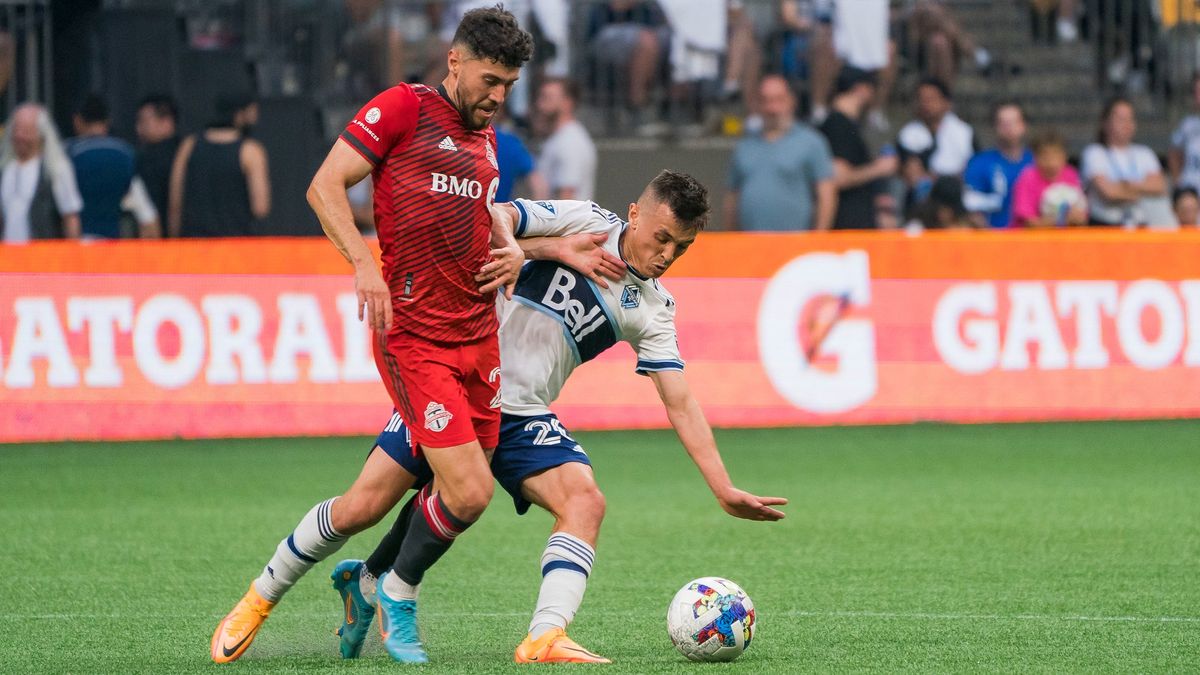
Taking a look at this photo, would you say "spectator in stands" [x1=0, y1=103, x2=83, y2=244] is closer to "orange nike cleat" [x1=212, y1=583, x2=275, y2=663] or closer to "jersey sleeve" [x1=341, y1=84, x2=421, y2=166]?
"orange nike cleat" [x1=212, y1=583, x2=275, y2=663]

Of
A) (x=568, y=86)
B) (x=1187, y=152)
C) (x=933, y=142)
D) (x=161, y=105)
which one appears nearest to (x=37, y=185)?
(x=161, y=105)

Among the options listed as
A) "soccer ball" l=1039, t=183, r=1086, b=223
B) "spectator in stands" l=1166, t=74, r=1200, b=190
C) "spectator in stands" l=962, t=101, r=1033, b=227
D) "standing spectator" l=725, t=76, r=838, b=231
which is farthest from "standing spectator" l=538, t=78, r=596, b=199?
"spectator in stands" l=1166, t=74, r=1200, b=190

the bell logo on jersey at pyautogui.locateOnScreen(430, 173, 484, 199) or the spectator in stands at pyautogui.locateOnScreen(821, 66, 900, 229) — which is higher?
the bell logo on jersey at pyautogui.locateOnScreen(430, 173, 484, 199)

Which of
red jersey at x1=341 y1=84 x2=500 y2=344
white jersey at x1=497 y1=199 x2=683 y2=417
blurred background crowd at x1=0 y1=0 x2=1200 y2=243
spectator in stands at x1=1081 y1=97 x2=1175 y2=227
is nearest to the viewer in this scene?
red jersey at x1=341 y1=84 x2=500 y2=344

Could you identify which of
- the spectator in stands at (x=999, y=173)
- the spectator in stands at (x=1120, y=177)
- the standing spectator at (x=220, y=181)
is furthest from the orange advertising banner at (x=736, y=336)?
the spectator in stands at (x=1120, y=177)

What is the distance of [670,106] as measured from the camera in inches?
672

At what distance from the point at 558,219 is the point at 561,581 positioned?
3.92ft

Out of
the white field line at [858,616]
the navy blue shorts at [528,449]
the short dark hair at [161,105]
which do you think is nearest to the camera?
the navy blue shorts at [528,449]

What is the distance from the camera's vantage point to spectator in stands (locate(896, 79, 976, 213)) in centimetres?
1541

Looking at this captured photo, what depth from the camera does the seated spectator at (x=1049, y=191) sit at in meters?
14.1

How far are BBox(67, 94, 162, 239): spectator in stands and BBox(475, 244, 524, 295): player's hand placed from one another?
334 inches

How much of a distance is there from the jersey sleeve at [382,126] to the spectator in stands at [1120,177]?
10.1 metres

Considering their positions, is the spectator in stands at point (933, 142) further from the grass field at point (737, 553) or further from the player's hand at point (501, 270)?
the player's hand at point (501, 270)

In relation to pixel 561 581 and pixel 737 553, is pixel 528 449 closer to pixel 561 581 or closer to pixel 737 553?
pixel 561 581
